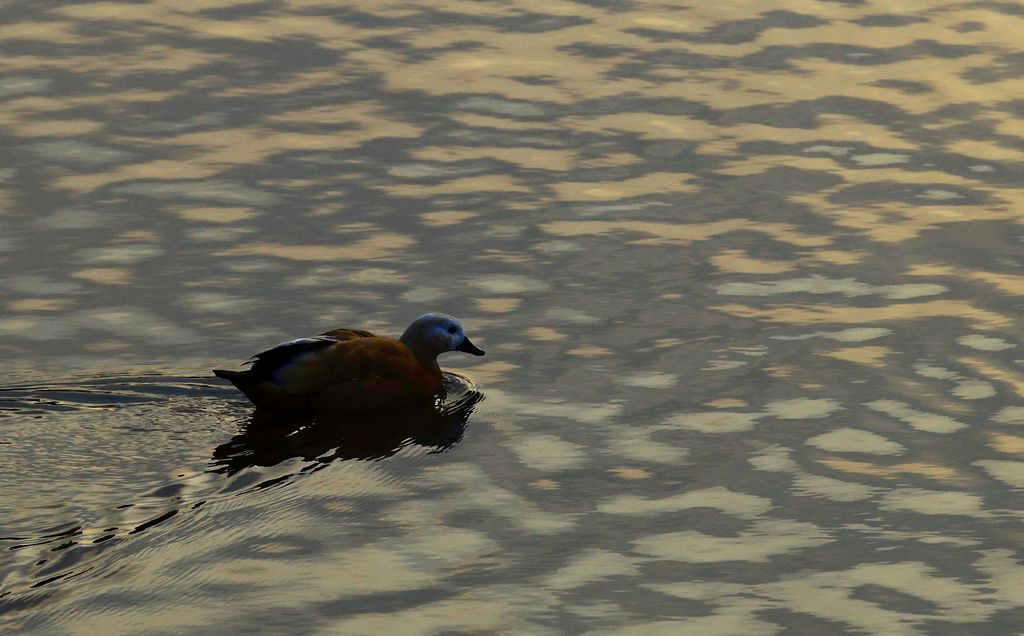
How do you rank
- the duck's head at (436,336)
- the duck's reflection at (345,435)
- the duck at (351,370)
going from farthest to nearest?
1. the duck's head at (436,336)
2. the duck at (351,370)
3. the duck's reflection at (345,435)

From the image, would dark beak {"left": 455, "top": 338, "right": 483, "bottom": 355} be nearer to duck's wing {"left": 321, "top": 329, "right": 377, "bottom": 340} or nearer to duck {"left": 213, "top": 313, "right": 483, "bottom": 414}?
duck {"left": 213, "top": 313, "right": 483, "bottom": 414}

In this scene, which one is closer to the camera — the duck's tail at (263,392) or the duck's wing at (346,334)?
the duck's tail at (263,392)

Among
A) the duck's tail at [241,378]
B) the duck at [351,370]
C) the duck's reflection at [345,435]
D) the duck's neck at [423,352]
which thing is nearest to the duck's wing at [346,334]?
the duck at [351,370]

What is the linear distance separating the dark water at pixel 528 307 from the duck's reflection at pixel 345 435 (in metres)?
0.04

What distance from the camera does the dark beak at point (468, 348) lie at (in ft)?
42.8

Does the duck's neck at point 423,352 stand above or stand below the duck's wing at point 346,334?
below

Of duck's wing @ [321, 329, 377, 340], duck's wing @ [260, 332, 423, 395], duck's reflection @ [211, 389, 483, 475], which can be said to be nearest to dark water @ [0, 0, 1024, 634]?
duck's reflection @ [211, 389, 483, 475]

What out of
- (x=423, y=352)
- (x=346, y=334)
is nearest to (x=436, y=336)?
(x=423, y=352)

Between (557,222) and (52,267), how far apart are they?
3.88 m

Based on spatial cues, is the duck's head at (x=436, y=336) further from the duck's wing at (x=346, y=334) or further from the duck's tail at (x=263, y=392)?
the duck's tail at (x=263, y=392)

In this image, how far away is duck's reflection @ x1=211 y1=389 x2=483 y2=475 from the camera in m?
11.8

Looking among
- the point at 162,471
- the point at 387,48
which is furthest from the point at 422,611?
the point at 387,48

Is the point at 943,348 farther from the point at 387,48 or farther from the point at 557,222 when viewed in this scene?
the point at 387,48

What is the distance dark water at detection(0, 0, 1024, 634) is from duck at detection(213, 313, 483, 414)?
0.19 meters
